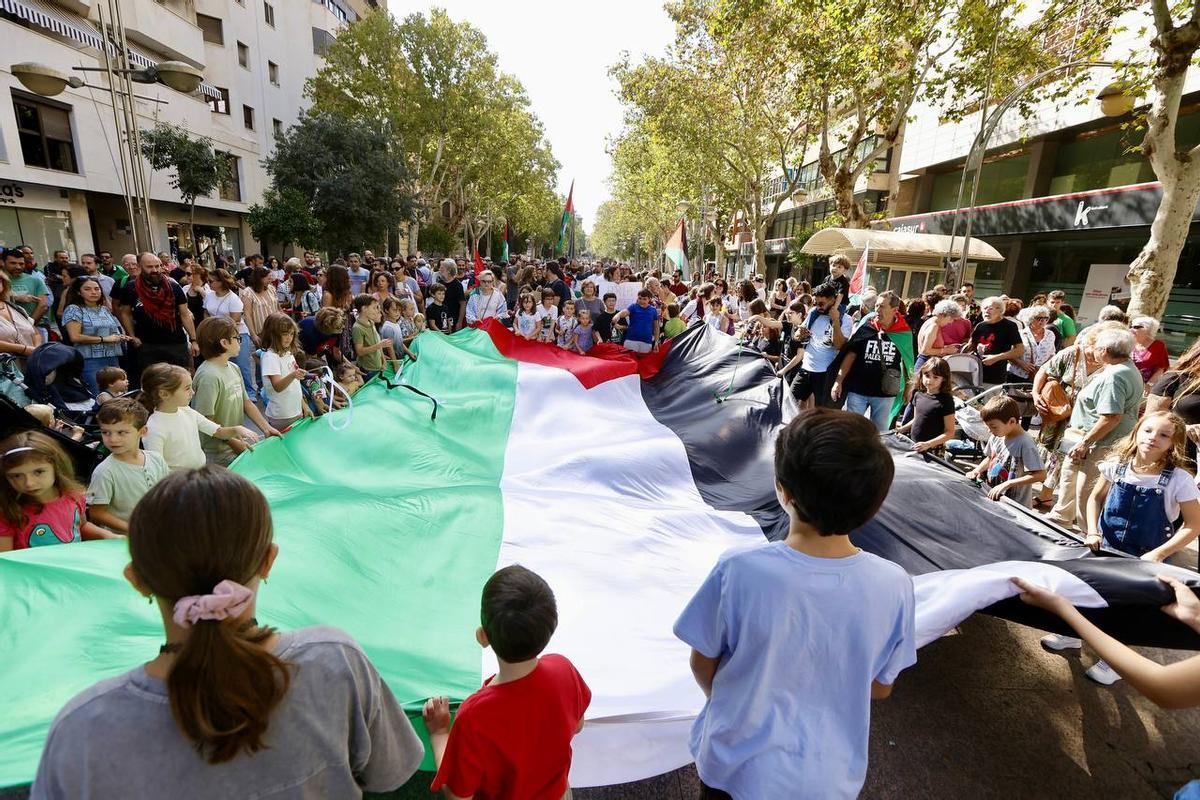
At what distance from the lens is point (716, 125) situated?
19.5 meters

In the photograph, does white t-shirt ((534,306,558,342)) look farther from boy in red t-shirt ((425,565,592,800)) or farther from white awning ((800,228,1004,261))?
white awning ((800,228,1004,261))

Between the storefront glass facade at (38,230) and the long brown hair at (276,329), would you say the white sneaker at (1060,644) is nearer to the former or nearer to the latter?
the long brown hair at (276,329)

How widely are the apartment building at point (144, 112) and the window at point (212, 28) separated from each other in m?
0.04

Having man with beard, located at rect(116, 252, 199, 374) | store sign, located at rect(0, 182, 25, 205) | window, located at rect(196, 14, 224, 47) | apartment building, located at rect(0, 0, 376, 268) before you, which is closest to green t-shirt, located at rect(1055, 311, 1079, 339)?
man with beard, located at rect(116, 252, 199, 374)

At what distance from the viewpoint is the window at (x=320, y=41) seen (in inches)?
1177

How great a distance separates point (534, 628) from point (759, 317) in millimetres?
7504

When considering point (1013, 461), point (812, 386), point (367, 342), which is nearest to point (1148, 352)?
point (1013, 461)

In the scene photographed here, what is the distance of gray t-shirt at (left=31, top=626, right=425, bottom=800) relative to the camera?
0.97 m

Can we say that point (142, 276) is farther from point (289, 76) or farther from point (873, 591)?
point (289, 76)

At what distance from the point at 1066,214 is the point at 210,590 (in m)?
23.0

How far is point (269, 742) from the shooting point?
3.44 feet

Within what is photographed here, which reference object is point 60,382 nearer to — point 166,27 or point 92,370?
point 92,370

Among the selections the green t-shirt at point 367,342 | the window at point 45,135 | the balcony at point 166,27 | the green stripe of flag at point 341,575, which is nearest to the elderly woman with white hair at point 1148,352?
the green stripe of flag at point 341,575

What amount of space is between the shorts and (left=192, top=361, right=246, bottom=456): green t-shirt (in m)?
5.09
